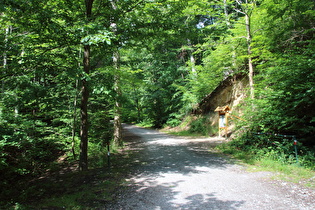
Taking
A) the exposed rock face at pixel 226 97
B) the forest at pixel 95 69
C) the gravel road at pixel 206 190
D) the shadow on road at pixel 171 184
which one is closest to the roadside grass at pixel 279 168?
the gravel road at pixel 206 190

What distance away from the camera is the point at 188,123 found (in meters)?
19.1

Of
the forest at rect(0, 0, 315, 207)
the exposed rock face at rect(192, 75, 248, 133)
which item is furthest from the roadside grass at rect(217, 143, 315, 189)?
the exposed rock face at rect(192, 75, 248, 133)

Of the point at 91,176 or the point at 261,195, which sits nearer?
the point at 261,195

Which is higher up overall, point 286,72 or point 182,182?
point 286,72

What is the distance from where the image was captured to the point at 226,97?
15.1 m

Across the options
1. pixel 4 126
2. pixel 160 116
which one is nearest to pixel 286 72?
pixel 4 126

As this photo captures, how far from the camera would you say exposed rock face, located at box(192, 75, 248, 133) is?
44.0 feet

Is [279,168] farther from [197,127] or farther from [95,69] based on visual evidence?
[197,127]

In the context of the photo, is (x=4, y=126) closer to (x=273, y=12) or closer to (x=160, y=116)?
(x=273, y=12)

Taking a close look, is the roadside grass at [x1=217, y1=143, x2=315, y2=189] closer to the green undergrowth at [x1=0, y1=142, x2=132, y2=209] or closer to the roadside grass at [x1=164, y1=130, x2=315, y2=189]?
the roadside grass at [x1=164, y1=130, x2=315, y2=189]

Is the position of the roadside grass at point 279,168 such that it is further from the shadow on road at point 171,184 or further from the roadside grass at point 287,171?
the shadow on road at point 171,184

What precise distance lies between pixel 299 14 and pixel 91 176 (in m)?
10.6

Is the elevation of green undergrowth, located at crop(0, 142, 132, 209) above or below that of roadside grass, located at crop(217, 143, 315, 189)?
below

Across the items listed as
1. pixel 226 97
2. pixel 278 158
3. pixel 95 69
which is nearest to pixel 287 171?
pixel 278 158
